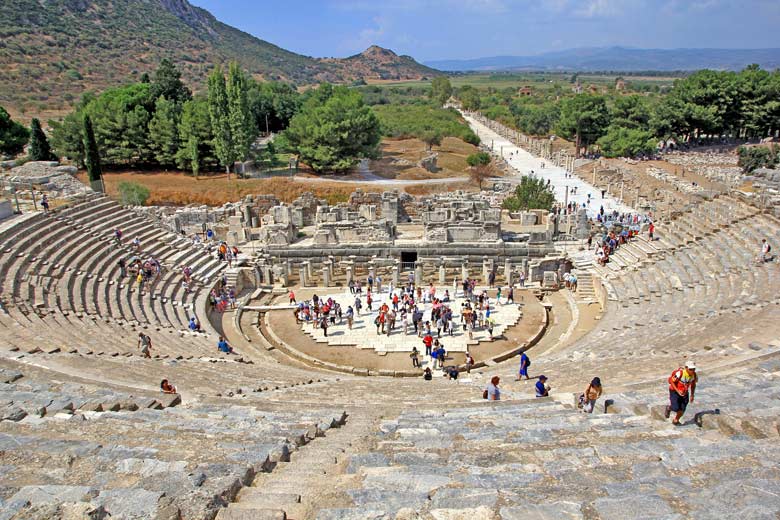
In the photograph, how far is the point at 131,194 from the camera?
130 ft

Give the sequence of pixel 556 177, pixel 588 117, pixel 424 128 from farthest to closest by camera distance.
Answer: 1. pixel 424 128
2. pixel 588 117
3. pixel 556 177

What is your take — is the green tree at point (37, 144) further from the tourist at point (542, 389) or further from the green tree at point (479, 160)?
the tourist at point (542, 389)

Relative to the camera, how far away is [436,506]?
17.8 ft

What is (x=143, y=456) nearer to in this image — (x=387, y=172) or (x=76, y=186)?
(x=76, y=186)

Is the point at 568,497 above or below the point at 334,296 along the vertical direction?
above

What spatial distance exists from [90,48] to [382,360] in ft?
348

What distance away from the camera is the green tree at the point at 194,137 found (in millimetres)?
46500

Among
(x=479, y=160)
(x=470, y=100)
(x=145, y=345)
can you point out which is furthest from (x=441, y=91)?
(x=145, y=345)

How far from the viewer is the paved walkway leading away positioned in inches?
1603

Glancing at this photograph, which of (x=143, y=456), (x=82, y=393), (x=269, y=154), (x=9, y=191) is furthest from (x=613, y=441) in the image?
(x=269, y=154)

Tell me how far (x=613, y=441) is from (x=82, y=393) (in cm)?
910

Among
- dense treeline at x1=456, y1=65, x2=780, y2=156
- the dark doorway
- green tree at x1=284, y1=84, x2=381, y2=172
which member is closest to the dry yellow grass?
green tree at x1=284, y1=84, x2=381, y2=172

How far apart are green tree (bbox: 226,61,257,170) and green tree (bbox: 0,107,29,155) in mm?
17977

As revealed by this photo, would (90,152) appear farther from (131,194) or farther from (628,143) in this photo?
(628,143)
